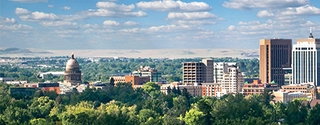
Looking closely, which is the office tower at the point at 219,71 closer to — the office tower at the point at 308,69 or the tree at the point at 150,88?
the office tower at the point at 308,69

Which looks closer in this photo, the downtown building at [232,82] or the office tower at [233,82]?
the downtown building at [232,82]

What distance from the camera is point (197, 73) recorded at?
184125 millimetres

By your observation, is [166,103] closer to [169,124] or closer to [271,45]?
[169,124]

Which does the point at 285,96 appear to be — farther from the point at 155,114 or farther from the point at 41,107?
the point at 41,107

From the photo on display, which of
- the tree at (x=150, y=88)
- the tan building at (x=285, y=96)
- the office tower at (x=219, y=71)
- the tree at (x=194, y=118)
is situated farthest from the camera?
the office tower at (x=219, y=71)

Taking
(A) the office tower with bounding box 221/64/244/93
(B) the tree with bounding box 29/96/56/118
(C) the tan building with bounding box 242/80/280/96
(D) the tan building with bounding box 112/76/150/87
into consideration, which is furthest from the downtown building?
(B) the tree with bounding box 29/96/56/118

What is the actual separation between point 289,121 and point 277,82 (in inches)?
3654

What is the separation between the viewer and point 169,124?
88.0m

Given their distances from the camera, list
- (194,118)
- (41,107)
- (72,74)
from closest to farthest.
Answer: (194,118) → (41,107) → (72,74)

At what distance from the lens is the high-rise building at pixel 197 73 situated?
600 ft

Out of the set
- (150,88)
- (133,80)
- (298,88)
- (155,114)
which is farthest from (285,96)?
(155,114)

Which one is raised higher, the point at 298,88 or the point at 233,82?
the point at 233,82

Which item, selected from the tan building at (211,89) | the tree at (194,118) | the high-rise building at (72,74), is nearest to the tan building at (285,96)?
the tan building at (211,89)

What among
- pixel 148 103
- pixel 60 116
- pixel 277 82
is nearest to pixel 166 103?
pixel 148 103
